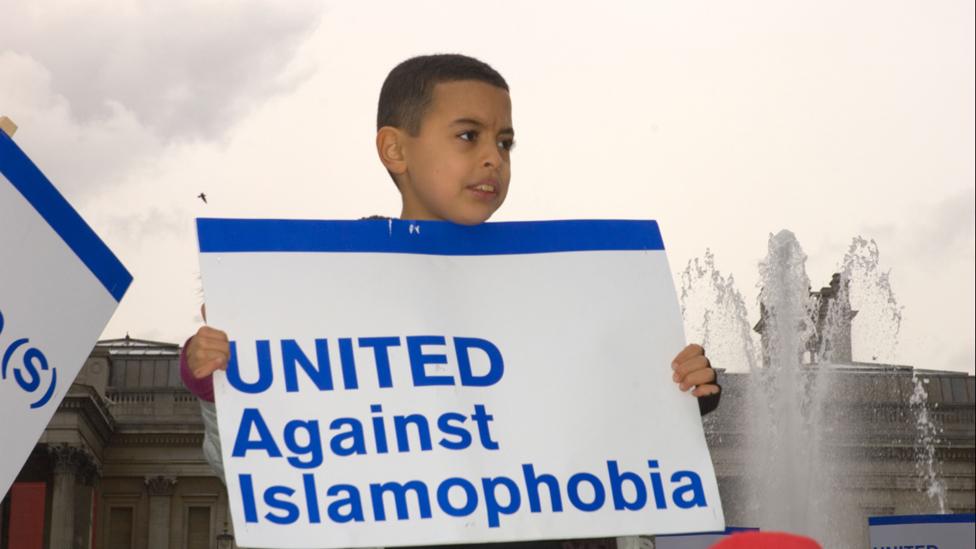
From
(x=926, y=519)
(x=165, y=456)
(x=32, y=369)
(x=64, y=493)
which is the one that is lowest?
(x=32, y=369)

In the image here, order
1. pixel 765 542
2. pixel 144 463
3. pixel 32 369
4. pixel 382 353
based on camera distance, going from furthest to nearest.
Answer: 1. pixel 144 463
2. pixel 32 369
3. pixel 382 353
4. pixel 765 542

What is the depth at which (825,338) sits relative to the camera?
101 ft

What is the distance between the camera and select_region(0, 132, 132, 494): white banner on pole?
12.6 ft

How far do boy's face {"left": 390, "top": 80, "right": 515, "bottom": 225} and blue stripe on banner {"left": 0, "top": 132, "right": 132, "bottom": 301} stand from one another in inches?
39.3

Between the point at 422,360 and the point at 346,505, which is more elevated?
the point at 422,360

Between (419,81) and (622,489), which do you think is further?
(419,81)

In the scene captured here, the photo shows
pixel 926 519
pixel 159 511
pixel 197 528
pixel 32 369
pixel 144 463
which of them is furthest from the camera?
pixel 197 528

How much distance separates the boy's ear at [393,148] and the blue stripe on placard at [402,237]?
0.45 feet

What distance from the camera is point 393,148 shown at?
3.61m

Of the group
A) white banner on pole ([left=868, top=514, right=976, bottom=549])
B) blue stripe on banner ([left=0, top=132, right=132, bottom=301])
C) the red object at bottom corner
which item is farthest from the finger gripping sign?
white banner on pole ([left=868, top=514, right=976, bottom=549])

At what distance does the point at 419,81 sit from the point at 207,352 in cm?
77

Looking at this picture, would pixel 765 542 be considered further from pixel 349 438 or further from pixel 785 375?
pixel 785 375

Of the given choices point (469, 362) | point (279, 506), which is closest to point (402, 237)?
point (469, 362)

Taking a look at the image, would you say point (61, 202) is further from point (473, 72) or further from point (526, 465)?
point (526, 465)
